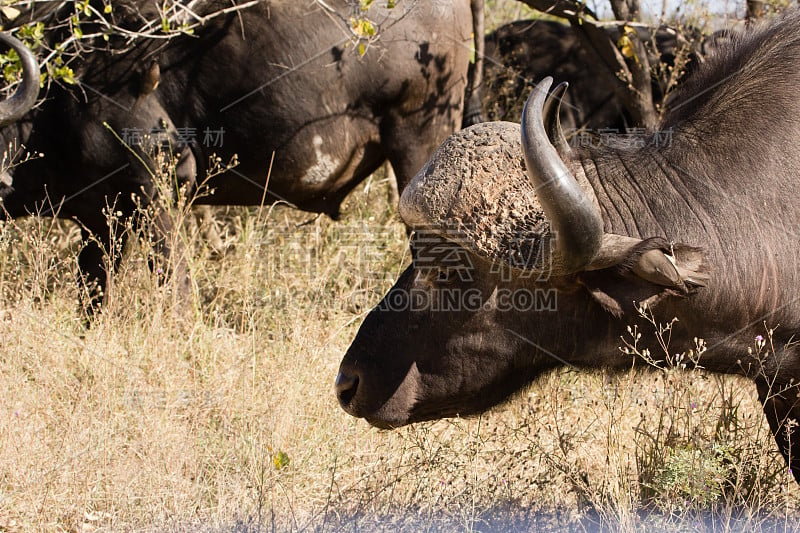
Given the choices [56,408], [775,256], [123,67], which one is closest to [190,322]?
[56,408]

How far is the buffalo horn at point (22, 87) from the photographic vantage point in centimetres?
461

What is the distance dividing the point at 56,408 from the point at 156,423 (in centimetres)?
56

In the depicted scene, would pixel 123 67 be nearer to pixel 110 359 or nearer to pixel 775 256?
pixel 110 359

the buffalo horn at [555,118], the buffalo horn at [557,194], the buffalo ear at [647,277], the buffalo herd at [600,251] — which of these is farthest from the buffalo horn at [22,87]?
the buffalo ear at [647,277]

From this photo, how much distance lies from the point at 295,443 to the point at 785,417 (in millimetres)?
1968

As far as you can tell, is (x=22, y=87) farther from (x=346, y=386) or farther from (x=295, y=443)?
(x=346, y=386)

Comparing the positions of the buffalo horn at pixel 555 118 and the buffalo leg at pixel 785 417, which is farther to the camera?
the buffalo leg at pixel 785 417

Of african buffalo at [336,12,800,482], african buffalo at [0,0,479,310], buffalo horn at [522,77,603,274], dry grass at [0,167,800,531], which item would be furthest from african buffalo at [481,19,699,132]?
buffalo horn at [522,77,603,274]

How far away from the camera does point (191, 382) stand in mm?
4684

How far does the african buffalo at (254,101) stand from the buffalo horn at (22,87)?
54cm

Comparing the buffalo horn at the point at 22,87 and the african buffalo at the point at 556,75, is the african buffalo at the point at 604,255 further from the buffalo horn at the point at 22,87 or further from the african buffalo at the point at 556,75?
the african buffalo at the point at 556,75

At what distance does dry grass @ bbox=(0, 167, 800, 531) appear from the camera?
3324 mm

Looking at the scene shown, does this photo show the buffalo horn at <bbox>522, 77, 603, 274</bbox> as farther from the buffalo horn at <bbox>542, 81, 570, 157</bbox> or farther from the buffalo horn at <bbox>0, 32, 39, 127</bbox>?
the buffalo horn at <bbox>0, 32, 39, 127</bbox>

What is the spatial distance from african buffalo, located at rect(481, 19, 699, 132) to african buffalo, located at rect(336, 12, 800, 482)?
443 cm
